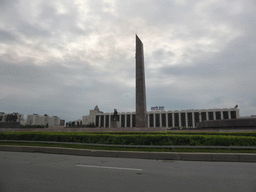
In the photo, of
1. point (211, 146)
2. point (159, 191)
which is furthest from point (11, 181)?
point (211, 146)

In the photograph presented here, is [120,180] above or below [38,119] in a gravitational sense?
below

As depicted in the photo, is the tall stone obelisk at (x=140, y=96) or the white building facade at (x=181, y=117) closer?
the tall stone obelisk at (x=140, y=96)

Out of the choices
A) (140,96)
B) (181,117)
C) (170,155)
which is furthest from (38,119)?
(170,155)

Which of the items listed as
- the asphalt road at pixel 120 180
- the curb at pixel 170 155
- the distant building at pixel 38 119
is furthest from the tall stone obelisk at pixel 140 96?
the distant building at pixel 38 119

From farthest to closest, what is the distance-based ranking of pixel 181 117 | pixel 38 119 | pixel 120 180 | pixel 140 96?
pixel 38 119, pixel 181 117, pixel 140 96, pixel 120 180

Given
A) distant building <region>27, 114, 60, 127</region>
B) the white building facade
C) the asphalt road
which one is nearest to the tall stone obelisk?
the asphalt road

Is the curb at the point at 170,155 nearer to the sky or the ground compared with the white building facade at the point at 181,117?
nearer to the ground

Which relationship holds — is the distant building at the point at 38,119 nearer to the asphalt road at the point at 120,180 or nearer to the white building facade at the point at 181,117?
the white building facade at the point at 181,117

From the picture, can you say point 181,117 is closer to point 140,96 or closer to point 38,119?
point 140,96

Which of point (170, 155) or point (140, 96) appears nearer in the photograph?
point (170, 155)

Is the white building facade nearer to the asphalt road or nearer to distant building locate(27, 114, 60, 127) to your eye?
distant building locate(27, 114, 60, 127)

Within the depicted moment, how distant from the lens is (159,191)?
4.65 metres

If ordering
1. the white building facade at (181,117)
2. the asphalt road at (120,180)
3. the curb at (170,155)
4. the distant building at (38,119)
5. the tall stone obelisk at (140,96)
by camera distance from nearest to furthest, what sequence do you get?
the asphalt road at (120,180) → the curb at (170,155) → the tall stone obelisk at (140,96) → the white building facade at (181,117) → the distant building at (38,119)

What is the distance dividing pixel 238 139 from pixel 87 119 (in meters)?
149
